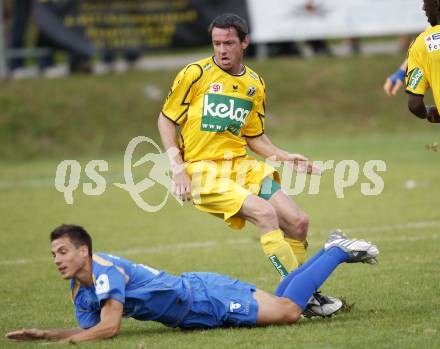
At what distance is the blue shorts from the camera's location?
7.52 metres

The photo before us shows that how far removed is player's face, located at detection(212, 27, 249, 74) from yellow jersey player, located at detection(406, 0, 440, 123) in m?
1.41

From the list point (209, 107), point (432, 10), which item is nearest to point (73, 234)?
point (209, 107)

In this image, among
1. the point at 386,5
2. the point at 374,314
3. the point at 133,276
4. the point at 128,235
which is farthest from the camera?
the point at 386,5

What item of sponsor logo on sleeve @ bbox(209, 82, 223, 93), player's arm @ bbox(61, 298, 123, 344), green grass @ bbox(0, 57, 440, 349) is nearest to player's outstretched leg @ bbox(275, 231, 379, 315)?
green grass @ bbox(0, 57, 440, 349)

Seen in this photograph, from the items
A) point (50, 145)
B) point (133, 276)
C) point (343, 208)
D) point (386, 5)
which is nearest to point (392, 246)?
point (343, 208)

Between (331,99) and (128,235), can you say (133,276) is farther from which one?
(331,99)

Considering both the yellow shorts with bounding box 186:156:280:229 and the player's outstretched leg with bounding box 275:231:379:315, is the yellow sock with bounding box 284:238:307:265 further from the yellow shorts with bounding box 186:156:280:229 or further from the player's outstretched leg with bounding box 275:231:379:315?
the player's outstretched leg with bounding box 275:231:379:315

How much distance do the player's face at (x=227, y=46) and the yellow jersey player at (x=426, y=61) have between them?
4.62 ft

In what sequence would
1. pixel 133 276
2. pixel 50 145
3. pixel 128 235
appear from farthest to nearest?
pixel 50 145, pixel 128 235, pixel 133 276

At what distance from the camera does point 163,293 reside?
7.33 meters

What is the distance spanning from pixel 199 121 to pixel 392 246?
3974mm

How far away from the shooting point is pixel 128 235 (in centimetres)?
1347

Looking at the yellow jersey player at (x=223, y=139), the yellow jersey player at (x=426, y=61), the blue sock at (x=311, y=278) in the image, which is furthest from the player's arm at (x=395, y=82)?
the blue sock at (x=311, y=278)

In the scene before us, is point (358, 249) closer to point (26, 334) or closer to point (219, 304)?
point (219, 304)
